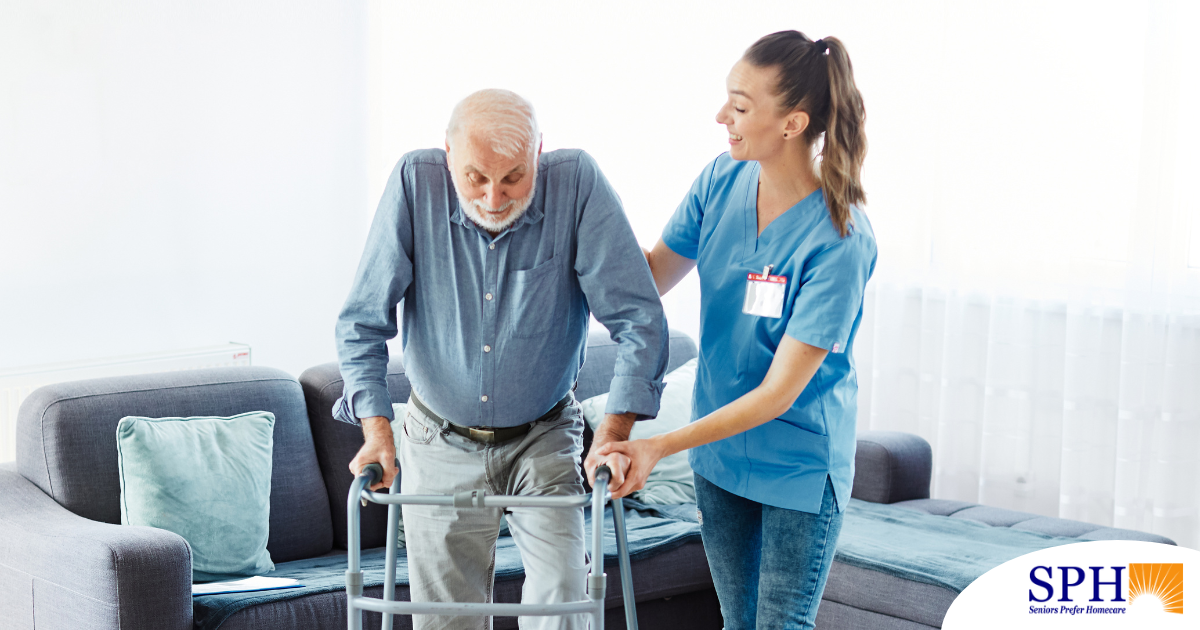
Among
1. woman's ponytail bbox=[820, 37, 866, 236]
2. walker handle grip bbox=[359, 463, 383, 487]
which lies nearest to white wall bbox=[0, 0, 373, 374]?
walker handle grip bbox=[359, 463, 383, 487]

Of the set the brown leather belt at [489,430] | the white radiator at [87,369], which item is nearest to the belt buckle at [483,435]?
the brown leather belt at [489,430]

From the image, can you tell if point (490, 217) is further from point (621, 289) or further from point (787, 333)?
point (787, 333)

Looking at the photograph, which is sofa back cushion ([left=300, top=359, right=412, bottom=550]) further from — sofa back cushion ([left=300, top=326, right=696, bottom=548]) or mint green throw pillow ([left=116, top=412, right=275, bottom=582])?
mint green throw pillow ([left=116, top=412, right=275, bottom=582])

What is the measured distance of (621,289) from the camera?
72.0 inches

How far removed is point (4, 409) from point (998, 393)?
3.27 metres

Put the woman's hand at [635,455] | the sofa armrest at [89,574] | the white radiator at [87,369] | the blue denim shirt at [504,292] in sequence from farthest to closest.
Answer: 1. the white radiator at [87,369]
2. the sofa armrest at [89,574]
3. the blue denim shirt at [504,292]
4. the woman's hand at [635,455]

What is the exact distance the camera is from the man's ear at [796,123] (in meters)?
1.82

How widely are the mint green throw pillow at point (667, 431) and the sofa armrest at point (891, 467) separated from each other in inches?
21.5

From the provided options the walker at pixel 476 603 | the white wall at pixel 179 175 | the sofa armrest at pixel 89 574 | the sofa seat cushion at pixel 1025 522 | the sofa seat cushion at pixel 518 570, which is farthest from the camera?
the white wall at pixel 179 175

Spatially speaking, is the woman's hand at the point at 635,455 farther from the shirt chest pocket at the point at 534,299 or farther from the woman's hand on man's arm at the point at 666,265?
the woman's hand on man's arm at the point at 666,265

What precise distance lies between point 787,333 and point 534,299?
418 mm

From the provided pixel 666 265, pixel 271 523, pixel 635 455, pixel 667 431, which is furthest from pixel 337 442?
pixel 635 455

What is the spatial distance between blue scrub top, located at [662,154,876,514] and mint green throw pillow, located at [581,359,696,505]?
1.46m

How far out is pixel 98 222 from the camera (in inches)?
153
